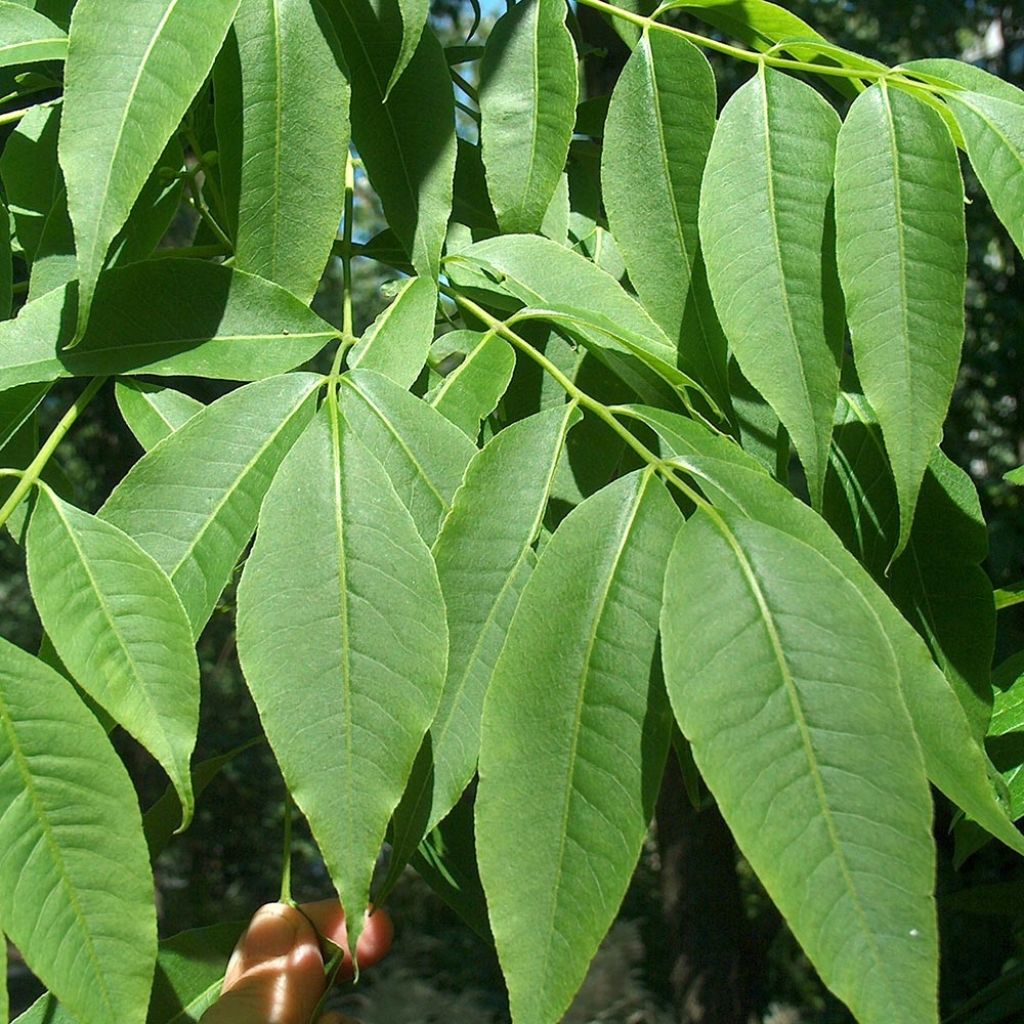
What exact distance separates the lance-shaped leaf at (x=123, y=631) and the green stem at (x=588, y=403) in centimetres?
25

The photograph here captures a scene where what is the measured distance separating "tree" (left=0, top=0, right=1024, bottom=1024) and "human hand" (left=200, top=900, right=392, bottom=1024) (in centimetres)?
4

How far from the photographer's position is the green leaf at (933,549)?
0.74m

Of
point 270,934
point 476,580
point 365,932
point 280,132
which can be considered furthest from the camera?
point 365,932

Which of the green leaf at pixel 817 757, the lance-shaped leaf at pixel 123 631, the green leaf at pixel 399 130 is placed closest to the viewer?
the green leaf at pixel 817 757

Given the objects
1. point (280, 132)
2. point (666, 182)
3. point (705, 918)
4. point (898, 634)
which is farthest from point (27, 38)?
point (705, 918)

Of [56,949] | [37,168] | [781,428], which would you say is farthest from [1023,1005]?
[37,168]

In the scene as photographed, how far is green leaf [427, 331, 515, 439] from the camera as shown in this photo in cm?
72

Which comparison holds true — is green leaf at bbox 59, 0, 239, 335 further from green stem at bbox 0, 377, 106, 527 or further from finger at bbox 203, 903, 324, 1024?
finger at bbox 203, 903, 324, 1024

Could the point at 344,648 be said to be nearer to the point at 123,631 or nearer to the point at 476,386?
the point at 123,631

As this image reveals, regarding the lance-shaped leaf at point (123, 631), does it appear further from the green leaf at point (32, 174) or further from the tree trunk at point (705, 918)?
the tree trunk at point (705, 918)

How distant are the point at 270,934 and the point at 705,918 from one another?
5.66 feet

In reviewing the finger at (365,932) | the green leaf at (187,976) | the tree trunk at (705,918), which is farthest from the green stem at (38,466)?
the tree trunk at (705,918)

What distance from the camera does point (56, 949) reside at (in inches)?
20.5

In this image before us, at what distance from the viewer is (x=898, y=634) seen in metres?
0.57
